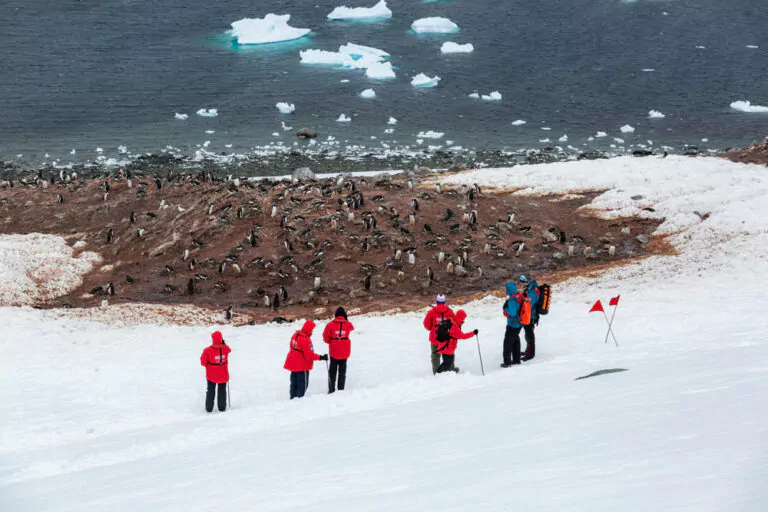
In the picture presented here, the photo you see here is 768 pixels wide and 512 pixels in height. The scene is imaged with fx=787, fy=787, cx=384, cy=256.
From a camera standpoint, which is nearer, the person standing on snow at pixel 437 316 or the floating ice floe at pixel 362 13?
the person standing on snow at pixel 437 316

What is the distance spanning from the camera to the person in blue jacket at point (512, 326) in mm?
15508

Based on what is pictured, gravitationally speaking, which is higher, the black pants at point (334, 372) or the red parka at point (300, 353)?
the red parka at point (300, 353)

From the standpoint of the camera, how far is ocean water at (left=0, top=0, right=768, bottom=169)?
197 feet

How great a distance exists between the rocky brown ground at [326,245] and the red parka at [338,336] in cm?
847

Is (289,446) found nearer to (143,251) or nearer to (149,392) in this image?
(149,392)

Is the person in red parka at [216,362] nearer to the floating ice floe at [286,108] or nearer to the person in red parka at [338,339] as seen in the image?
the person in red parka at [338,339]

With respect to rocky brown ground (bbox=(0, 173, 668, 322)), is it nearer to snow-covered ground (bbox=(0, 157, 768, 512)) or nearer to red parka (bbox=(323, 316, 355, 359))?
snow-covered ground (bbox=(0, 157, 768, 512))

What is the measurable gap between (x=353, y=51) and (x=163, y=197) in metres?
46.0

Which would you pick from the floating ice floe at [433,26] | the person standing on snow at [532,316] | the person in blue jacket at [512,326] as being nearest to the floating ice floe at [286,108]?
the floating ice floe at [433,26]

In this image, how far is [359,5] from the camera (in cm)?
9369

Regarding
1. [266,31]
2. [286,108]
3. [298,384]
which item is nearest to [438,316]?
[298,384]

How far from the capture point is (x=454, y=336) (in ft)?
49.7

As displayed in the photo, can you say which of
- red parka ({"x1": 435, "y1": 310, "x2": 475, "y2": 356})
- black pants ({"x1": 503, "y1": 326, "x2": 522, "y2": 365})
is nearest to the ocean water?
black pants ({"x1": 503, "y1": 326, "x2": 522, "y2": 365})

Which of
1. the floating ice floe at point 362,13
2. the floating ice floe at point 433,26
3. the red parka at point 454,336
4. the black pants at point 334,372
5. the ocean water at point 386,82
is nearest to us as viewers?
the red parka at point 454,336
